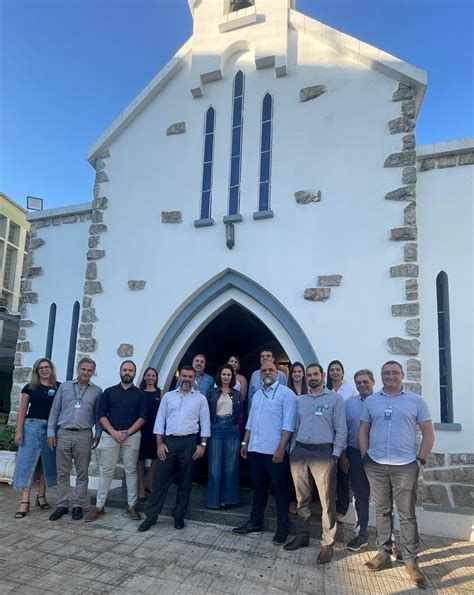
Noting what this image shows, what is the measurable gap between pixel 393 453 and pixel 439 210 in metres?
2.92

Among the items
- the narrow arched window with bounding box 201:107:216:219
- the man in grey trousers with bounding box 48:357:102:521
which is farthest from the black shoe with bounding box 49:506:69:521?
the narrow arched window with bounding box 201:107:216:219

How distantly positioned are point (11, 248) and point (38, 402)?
20.1 m

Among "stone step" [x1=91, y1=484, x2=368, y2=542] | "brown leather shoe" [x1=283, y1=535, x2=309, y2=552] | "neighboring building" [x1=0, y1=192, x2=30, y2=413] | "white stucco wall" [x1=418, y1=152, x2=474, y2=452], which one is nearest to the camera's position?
"brown leather shoe" [x1=283, y1=535, x2=309, y2=552]

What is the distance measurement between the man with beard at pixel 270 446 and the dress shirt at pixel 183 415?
1.49ft

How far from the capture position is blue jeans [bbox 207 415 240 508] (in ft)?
14.8

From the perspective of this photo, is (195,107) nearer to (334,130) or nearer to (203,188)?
(203,188)

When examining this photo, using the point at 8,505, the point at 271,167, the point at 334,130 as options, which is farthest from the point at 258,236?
the point at 8,505

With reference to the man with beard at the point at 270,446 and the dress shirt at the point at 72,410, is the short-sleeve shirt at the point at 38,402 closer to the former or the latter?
the dress shirt at the point at 72,410

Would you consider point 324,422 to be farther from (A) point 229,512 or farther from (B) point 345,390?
(A) point 229,512

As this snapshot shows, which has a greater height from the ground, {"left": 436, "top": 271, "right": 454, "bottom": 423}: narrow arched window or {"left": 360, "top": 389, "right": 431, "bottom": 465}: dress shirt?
{"left": 436, "top": 271, "right": 454, "bottom": 423}: narrow arched window

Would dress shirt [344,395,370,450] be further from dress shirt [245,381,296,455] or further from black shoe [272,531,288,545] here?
Answer: black shoe [272,531,288,545]

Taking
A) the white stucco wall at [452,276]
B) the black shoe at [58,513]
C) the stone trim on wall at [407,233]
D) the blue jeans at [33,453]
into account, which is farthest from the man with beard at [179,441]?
the white stucco wall at [452,276]

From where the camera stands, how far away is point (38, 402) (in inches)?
179

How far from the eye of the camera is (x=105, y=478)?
4.40 metres
